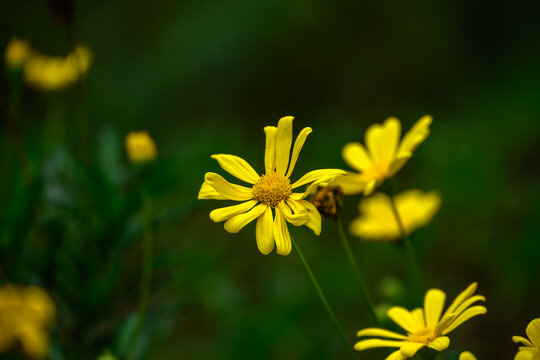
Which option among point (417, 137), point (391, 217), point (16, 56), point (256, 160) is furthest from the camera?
point (256, 160)

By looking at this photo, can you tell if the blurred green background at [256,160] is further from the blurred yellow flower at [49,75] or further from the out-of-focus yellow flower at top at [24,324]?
the out-of-focus yellow flower at top at [24,324]

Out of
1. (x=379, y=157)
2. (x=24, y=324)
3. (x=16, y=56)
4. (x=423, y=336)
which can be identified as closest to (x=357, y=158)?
(x=379, y=157)

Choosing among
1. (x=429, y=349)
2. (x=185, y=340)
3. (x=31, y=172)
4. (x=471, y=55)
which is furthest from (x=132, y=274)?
(x=471, y=55)

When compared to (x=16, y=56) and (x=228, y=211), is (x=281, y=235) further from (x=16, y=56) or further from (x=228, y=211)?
(x=16, y=56)

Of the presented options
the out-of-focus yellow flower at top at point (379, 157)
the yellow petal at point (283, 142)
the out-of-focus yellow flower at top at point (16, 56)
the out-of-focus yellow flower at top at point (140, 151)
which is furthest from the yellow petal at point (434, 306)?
the out-of-focus yellow flower at top at point (16, 56)

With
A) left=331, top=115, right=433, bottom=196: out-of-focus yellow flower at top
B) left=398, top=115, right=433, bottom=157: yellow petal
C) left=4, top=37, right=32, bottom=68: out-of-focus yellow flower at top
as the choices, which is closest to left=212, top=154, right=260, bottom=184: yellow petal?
left=331, top=115, right=433, bottom=196: out-of-focus yellow flower at top

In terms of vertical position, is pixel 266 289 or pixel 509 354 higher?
pixel 266 289

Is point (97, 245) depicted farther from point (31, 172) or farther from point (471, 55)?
Result: point (471, 55)
